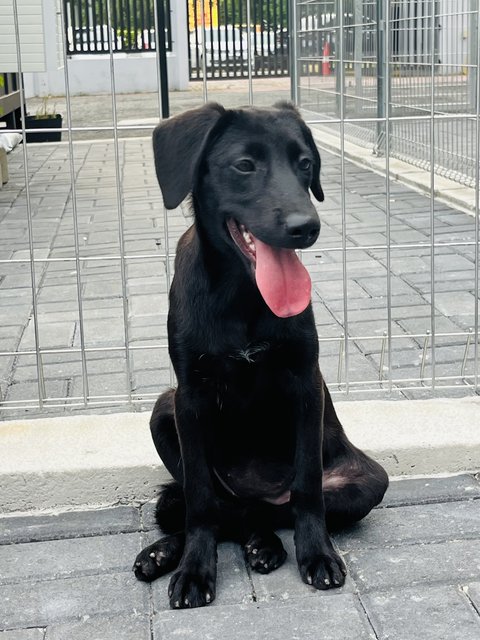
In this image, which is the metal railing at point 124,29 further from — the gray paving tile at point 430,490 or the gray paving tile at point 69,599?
the gray paving tile at point 69,599

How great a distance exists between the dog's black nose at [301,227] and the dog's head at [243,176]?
2.9 inches

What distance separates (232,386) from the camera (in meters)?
2.60

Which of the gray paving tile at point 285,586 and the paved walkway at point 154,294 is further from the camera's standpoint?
the paved walkway at point 154,294

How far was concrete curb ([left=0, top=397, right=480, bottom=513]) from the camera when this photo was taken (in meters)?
3.03

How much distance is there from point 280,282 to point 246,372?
0.30m

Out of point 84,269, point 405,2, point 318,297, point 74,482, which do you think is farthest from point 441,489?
point 405,2

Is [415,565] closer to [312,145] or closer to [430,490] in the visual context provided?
[430,490]

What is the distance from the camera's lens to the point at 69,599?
7.98 ft

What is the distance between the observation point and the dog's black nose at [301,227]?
2273 mm

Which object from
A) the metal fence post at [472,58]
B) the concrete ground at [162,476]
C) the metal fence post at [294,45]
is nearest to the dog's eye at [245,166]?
the metal fence post at [294,45]

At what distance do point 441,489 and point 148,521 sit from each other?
93cm

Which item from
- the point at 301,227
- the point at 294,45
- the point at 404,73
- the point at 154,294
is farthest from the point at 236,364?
the point at 404,73

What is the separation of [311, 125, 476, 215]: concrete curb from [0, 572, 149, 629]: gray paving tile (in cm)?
492

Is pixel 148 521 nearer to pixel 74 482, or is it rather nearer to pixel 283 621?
pixel 74 482
